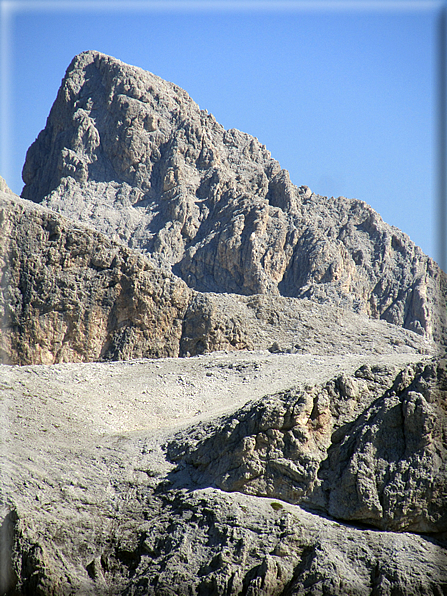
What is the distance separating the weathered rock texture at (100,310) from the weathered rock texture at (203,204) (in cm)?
3106

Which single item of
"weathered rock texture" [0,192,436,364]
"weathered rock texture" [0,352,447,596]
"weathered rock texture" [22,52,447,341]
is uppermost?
"weathered rock texture" [22,52,447,341]

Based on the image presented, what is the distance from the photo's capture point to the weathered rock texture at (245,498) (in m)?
13.5

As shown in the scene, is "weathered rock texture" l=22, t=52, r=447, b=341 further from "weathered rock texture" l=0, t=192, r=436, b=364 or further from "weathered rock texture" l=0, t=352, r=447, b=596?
"weathered rock texture" l=0, t=352, r=447, b=596

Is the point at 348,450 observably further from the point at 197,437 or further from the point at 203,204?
the point at 203,204

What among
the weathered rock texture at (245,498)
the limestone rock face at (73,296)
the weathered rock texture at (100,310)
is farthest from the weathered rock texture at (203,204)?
the weathered rock texture at (245,498)

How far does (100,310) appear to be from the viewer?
3284 cm

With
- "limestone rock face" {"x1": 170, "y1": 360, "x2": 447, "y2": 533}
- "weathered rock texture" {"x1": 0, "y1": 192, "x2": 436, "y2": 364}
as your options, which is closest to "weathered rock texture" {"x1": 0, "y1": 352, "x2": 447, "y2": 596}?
"limestone rock face" {"x1": 170, "y1": 360, "x2": 447, "y2": 533}

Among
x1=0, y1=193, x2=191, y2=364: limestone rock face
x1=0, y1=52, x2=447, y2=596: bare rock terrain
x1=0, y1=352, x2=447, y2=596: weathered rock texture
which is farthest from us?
x1=0, y1=193, x2=191, y2=364: limestone rock face

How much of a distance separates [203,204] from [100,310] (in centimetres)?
4945

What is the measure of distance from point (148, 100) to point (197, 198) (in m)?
17.0

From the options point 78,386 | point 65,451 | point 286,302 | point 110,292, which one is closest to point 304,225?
point 286,302

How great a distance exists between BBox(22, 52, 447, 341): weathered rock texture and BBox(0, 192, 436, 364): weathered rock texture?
102ft

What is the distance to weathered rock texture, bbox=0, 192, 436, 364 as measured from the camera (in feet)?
101

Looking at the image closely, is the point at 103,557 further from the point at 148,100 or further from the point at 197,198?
the point at 148,100
